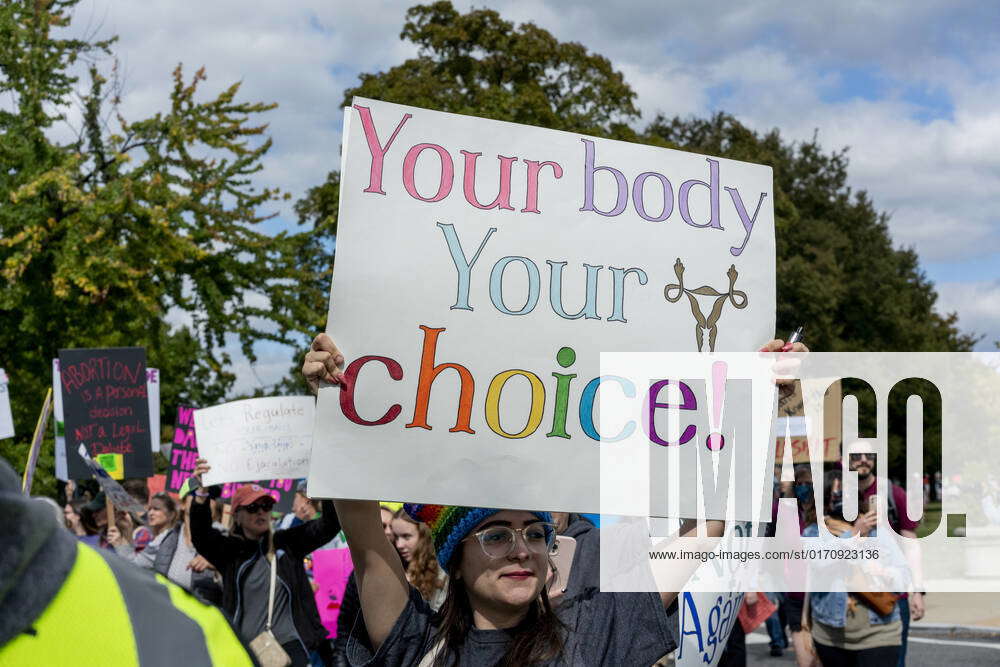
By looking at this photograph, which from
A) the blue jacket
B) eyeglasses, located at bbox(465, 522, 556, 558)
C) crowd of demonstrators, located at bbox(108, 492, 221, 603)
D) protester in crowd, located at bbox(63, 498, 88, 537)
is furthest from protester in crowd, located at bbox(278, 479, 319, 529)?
eyeglasses, located at bbox(465, 522, 556, 558)

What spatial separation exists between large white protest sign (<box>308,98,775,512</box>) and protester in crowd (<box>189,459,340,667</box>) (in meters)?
3.20

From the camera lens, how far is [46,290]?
1541 centimetres

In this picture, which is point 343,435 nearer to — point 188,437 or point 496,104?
point 188,437

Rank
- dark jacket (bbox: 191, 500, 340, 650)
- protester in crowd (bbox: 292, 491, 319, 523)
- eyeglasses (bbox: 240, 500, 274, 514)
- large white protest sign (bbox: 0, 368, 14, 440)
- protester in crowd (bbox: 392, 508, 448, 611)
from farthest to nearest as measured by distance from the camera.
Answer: protester in crowd (bbox: 292, 491, 319, 523) → large white protest sign (bbox: 0, 368, 14, 440) → eyeglasses (bbox: 240, 500, 274, 514) → dark jacket (bbox: 191, 500, 340, 650) → protester in crowd (bbox: 392, 508, 448, 611)

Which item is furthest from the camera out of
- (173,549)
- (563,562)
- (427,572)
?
(173,549)

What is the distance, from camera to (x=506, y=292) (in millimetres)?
3266

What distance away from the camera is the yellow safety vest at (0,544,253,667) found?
0.95m

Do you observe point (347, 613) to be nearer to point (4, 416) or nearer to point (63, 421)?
point (4, 416)

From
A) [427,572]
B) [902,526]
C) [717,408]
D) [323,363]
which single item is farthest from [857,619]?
[323,363]

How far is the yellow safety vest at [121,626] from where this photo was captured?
3.11 ft

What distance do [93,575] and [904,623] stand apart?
645 cm

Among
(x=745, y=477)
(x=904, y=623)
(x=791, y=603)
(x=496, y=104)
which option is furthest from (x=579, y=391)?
(x=496, y=104)

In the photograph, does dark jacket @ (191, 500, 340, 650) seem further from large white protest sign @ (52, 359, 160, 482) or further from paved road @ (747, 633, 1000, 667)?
paved road @ (747, 633, 1000, 667)

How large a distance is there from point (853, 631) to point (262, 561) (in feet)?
10.9
